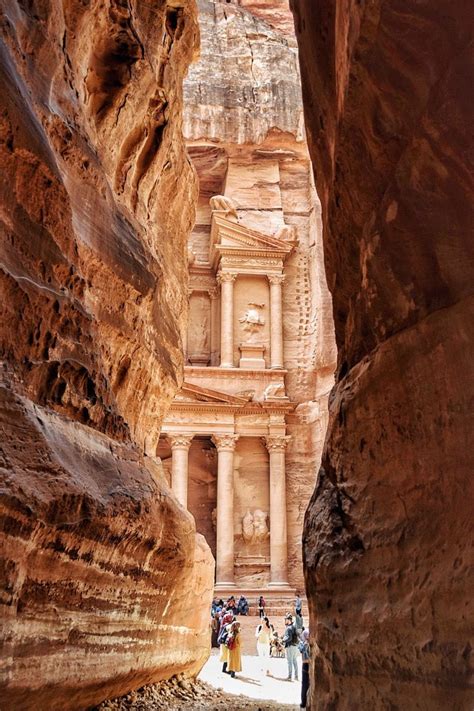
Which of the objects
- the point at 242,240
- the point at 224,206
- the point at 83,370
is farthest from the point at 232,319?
the point at 83,370

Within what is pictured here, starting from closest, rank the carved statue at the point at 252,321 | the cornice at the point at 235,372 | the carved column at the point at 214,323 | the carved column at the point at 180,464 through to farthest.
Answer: the carved column at the point at 180,464
the cornice at the point at 235,372
the carved statue at the point at 252,321
the carved column at the point at 214,323

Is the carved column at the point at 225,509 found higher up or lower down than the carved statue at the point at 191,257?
lower down

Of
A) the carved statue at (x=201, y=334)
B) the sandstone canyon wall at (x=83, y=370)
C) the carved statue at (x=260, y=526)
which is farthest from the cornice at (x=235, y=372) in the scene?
the sandstone canyon wall at (x=83, y=370)

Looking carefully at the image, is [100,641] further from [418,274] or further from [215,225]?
[215,225]

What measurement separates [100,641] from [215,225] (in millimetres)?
24245

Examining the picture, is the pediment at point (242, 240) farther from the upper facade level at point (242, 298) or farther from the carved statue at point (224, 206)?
the carved statue at point (224, 206)

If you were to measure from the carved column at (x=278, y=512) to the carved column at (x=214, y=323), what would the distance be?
4.40 meters

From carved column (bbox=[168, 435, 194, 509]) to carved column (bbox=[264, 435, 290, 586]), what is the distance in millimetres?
2923

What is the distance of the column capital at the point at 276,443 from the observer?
25.5 meters

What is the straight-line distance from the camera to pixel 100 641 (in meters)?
4.72

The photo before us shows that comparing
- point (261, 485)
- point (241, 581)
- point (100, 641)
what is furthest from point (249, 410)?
point (100, 641)

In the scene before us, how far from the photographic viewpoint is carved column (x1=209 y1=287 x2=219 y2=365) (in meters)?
28.4

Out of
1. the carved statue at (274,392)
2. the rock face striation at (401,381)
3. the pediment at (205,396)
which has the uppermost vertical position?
the carved statue at (274,392)

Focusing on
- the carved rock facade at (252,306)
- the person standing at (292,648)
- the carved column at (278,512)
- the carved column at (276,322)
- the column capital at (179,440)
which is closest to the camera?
the person standing at (292,648)
